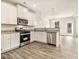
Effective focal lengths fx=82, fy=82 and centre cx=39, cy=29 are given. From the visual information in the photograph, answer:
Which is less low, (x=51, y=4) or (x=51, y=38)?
(x=51, y=4)

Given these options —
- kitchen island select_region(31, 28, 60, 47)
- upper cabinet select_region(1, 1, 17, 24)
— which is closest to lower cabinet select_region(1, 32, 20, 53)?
upper cabinet select_region(1, 1, 17, 24)

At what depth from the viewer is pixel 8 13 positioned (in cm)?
408

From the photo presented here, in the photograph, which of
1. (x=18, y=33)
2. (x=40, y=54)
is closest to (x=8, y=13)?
(x=18, y=33)

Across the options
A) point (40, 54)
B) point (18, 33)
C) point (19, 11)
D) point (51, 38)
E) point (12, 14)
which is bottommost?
point (40, 54)

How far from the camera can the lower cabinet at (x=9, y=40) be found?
3.29 metres

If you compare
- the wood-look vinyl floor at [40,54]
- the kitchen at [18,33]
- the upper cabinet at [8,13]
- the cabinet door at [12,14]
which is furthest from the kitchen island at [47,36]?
the upper cabinet at [8,13]

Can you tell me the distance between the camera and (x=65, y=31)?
38.2 ft

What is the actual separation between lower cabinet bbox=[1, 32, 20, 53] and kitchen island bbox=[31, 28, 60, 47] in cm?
195

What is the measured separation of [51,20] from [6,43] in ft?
32.4

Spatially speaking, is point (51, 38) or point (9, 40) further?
point (51, 38)

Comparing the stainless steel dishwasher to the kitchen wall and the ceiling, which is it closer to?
the ceiling

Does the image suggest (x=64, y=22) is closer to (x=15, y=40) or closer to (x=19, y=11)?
(x=19, y=11)

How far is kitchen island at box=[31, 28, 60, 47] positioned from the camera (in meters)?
4.77

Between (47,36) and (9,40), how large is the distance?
8.57 feet
